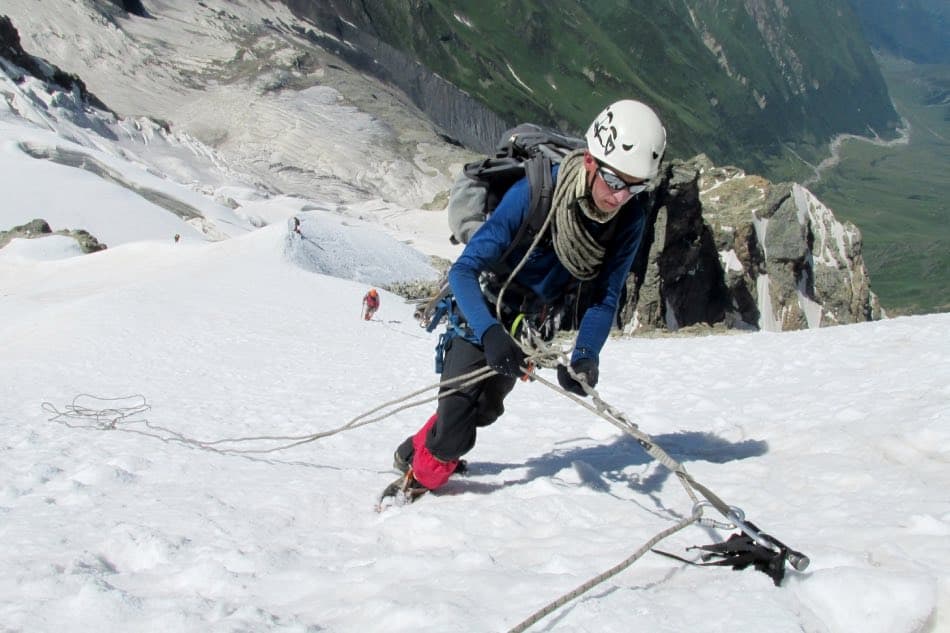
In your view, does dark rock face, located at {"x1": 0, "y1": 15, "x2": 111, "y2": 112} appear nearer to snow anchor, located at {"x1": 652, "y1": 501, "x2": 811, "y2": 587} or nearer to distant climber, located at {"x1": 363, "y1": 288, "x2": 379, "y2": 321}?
distant climber, located at {"x1": 363, "y1": 288, "x2": 379, "y2": 321}

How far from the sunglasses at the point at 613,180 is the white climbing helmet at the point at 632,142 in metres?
0.03

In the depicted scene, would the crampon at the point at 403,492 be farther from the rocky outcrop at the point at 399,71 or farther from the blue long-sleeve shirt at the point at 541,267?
the rocky outcrop at the point at 399,71

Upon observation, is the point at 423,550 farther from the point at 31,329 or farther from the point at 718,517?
the point at 31,329

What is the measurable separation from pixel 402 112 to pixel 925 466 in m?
66.5

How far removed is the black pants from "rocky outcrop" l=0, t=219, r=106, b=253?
23.1 meters

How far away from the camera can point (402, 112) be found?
66.8m

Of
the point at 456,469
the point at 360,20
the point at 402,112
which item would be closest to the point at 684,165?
the point at 456,469

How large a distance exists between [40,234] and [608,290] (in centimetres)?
2555

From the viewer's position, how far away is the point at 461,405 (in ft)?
13.7

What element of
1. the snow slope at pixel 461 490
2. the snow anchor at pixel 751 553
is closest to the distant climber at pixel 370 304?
the snow slope at pixel 461 490

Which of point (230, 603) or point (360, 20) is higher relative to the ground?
point (360, 20)

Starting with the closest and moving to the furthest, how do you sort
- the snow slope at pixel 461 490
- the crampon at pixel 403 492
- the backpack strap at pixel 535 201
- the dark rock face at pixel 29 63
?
1. the snow slope at pixel 461 490
2. the backpack strap at pixel 535 201
3. the crampon at pixel 403 492
4. the dark rock face at pixel 29 63

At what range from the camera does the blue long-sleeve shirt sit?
156 inches

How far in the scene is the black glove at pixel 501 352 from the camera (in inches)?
146
